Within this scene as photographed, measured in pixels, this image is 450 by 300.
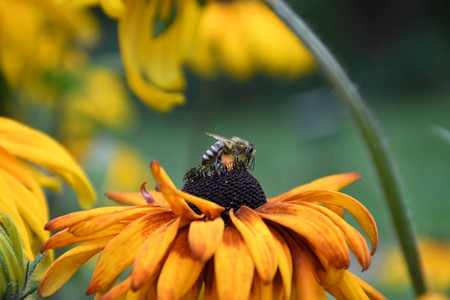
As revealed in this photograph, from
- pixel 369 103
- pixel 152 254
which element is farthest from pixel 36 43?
pixel 369 103

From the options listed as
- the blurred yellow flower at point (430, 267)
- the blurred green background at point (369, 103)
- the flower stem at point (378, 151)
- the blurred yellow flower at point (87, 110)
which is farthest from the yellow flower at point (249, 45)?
the flower stem at point (378, 151)

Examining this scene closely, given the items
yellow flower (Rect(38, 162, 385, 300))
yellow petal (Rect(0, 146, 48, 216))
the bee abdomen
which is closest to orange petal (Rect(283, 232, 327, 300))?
yellow flower (Rect(38, 162, 385, 300))

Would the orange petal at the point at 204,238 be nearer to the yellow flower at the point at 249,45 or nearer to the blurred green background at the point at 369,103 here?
the yellow flower at the point at 249,45

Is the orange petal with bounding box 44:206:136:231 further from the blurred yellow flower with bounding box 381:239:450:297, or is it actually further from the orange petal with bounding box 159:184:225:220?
the blurred yellow flower with bounding box 381:239:450:297

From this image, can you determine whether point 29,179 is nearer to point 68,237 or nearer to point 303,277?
point 68,237

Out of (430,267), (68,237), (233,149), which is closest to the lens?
(68,237)

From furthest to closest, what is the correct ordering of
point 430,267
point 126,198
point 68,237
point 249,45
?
1. point 249,45
2. point 430,267
3. point 126,198
4. point 68,237

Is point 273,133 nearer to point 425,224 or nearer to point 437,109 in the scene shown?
point 437,109
